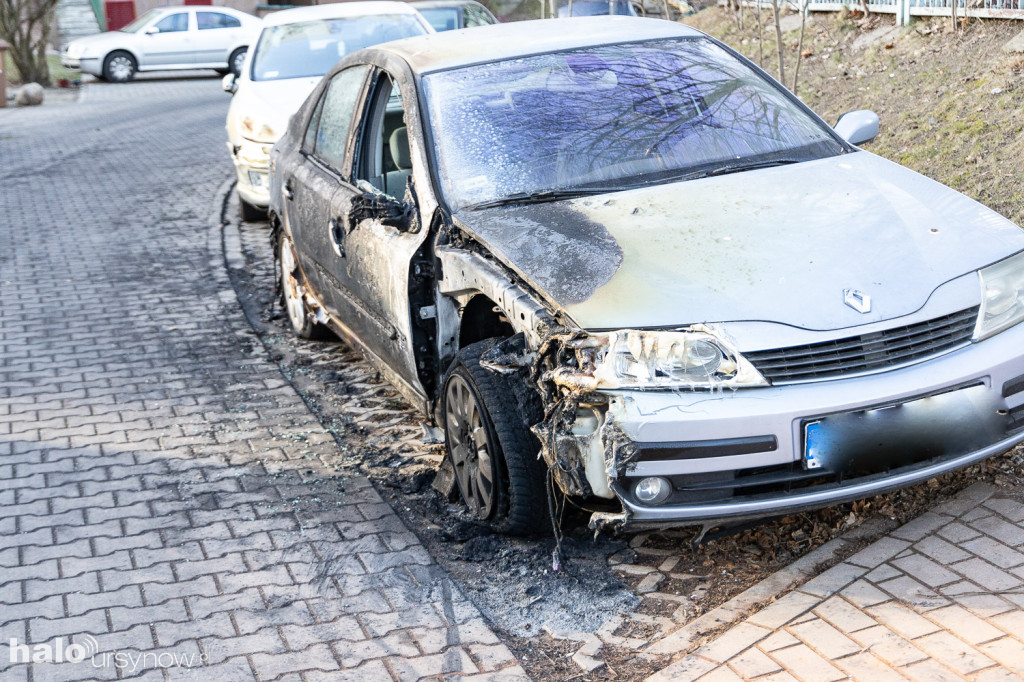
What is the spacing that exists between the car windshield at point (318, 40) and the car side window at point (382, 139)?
5.08 metres

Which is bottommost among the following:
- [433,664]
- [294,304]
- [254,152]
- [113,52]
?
[433,664]

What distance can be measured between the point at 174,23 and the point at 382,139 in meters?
20.7

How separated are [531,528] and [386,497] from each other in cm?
89

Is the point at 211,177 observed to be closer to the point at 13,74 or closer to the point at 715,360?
the point at 715,360

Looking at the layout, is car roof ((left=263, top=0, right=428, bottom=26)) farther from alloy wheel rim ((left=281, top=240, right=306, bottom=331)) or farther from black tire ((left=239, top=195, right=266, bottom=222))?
alloy wheel rim ((left=281, top=240, right=306, bottom=331))

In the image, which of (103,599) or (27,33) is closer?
(103,599)

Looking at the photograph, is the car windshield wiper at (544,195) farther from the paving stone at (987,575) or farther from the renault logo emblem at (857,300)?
the paving stone at (987,575)

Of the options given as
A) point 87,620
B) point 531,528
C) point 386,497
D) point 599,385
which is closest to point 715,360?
point 599,385

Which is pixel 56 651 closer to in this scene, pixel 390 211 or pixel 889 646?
pixel 390 211

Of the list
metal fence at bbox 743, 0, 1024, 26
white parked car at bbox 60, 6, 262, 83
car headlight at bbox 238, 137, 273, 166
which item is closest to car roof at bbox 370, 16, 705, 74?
car headlight at bbox 238, 137, 273, 166

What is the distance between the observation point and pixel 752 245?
11.8ft

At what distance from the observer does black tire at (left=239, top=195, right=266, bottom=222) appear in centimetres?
1003

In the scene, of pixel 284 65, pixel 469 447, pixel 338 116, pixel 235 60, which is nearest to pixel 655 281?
pixel 469 447

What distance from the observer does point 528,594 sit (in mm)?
3686
